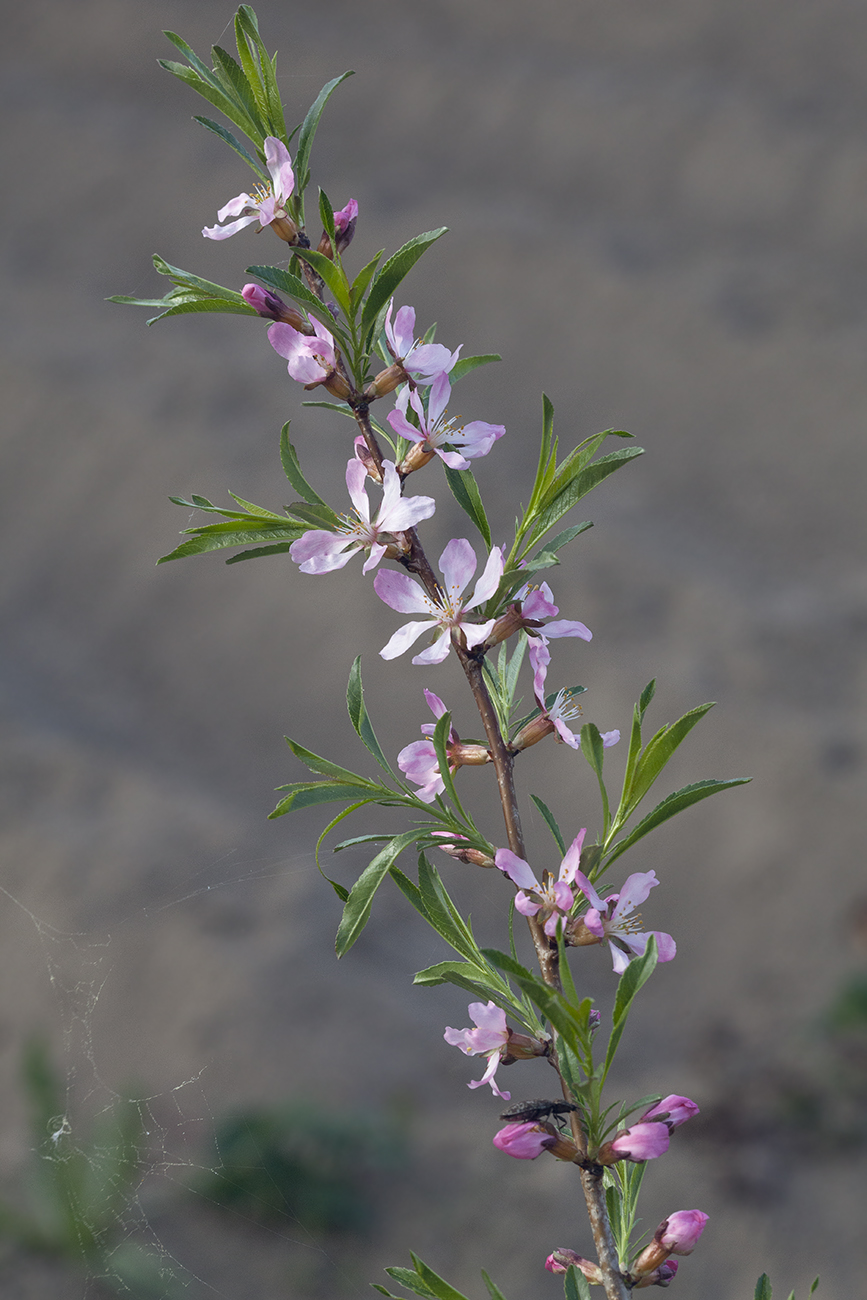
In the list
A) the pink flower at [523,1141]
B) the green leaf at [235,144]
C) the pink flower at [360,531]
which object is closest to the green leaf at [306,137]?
the green leaf at [235,144]

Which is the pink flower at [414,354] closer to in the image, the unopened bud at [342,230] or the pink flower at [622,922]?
the unopened bud at [342,230]

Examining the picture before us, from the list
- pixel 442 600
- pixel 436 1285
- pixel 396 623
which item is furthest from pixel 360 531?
pixel 396 623

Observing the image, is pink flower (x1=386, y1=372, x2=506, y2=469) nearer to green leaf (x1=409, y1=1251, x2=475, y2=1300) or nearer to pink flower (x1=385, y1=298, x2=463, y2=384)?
pink flower (x1=385, y1=298, x2=463, y2=384)

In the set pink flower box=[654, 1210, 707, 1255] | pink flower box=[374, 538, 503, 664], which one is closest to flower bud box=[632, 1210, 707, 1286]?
pink flower box=[654, 1210, 707, 1255]

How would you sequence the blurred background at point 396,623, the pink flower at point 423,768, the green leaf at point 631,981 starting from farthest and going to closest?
the blurred background at point 396,623
the pink flower at point 423,768
the green leaf at point 631,981

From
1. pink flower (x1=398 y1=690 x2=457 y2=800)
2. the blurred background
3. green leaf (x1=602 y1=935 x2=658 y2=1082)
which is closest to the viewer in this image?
green leaf (x1=602 y1=935 x2=658 y2=1082)

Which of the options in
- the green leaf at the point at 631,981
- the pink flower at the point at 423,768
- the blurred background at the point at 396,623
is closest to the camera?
the green leaf at the point at 631,981

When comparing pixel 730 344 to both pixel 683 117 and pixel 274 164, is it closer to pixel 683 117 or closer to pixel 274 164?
pixel 683 117

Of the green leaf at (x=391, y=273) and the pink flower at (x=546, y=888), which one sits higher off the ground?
the green leaf at (x=391, y=273)
